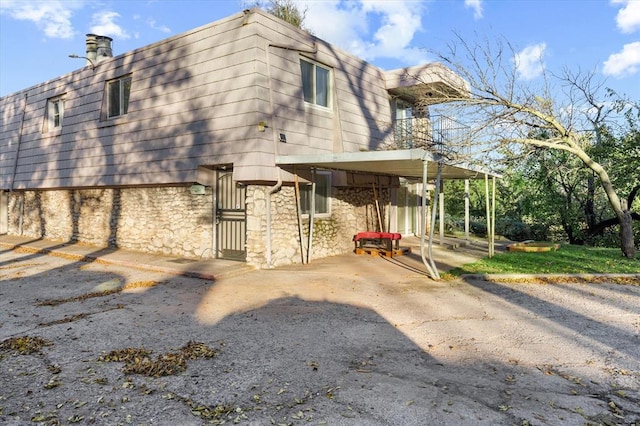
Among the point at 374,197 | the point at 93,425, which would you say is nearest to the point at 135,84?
the point at 374,197

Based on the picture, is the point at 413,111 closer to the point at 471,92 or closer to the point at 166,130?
the point at 471,92

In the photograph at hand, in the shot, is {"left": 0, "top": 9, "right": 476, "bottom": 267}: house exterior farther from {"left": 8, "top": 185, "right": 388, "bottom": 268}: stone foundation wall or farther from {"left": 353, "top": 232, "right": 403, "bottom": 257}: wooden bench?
{"left": 353, "top": 232, "right": 403, "bottom": 257}: wooden bench

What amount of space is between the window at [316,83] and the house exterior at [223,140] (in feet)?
0.11

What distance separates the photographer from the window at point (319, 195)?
10.4m

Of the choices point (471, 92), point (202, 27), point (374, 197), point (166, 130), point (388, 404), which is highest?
point (202, 27)

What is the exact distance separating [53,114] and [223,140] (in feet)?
29.9

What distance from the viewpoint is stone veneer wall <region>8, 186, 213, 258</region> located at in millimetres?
10430

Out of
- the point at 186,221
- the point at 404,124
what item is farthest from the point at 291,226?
the point at 404,124

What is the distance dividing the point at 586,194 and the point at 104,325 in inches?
729

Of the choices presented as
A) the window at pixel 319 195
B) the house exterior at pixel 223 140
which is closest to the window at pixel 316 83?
the house exterior at pixel 223 140

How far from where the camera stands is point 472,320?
5.53m

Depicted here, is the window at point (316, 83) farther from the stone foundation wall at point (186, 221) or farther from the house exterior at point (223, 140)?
the stone foundation wall at point (186, 221)

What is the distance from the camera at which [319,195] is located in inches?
429

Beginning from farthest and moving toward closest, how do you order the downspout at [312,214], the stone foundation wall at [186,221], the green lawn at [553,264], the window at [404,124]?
the window at [404,124] → the downspout at [312,214] → the stone foundation wall at [186,221] → the green lawn at [553,264]
